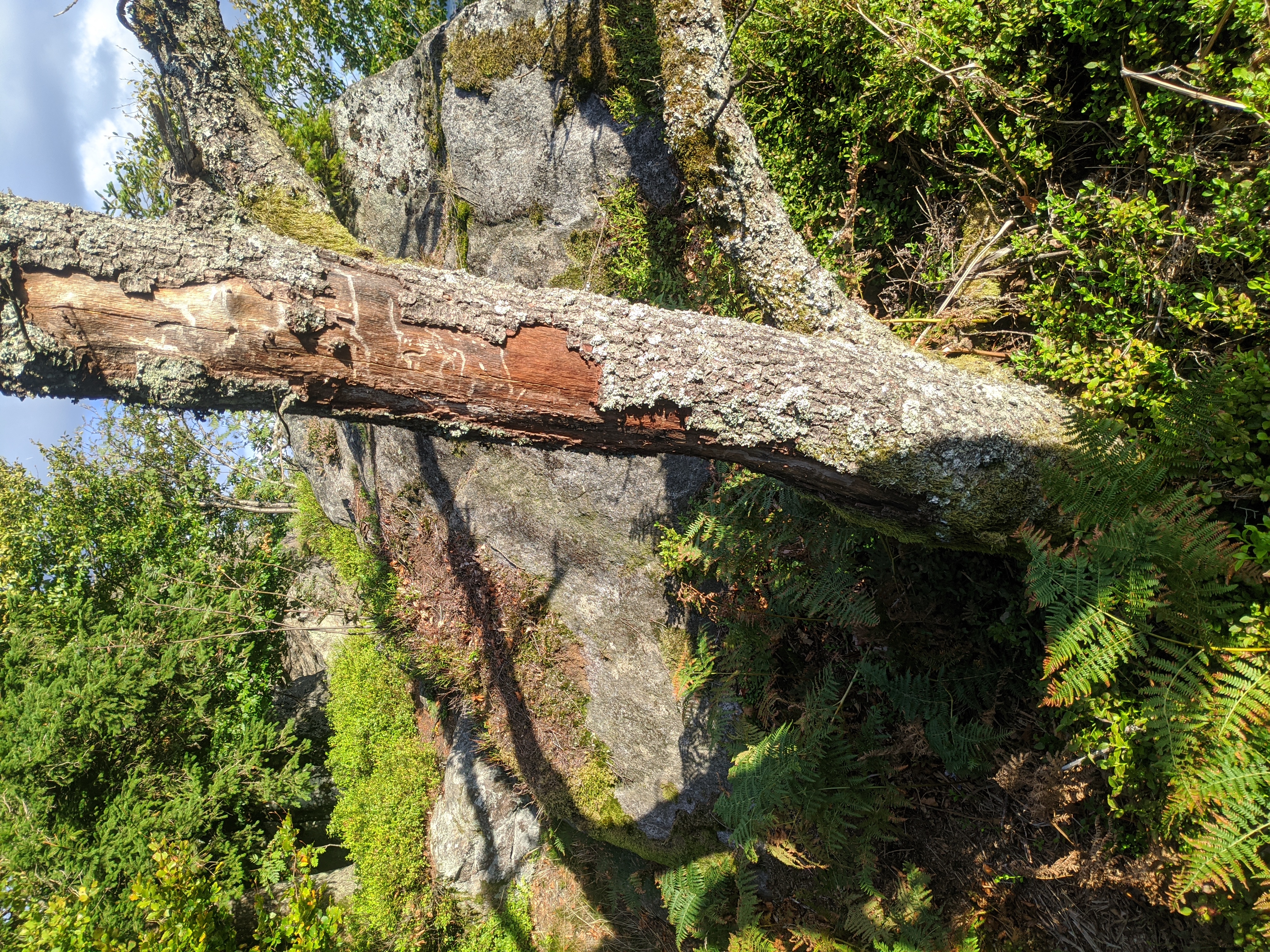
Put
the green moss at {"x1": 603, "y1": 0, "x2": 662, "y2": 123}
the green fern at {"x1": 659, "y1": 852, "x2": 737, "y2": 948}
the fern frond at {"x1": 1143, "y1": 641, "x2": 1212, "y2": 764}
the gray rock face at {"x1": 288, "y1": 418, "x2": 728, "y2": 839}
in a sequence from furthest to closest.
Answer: the gray rock face at {"x1": 288, "y1": 418, "x2": 728, "y2": 839} → the green fern at {"x1": 659, "y1": 852, "x2": 737, "y2": 948} → the green moss at {"x1": 603, "y1": 0, "x2": 662, "y2": 123} → the fern frond at {"x1": 1143, "y1": 641, "x2": 1212, "y2": 764}

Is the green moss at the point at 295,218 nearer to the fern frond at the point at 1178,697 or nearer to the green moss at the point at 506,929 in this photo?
the fern frond at the point at 1178,697

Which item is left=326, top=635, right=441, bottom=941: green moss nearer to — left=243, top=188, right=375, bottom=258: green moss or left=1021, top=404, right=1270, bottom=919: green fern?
left=243, top=188, right=375, bottom=258: green moss

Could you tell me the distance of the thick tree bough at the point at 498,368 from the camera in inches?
65.6

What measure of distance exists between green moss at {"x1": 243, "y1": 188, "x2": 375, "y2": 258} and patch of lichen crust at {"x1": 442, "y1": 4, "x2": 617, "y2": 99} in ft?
8.89

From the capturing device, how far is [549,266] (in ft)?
16.9

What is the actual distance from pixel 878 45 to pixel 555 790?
22.3 feet

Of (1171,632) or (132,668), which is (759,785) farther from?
(132,668)

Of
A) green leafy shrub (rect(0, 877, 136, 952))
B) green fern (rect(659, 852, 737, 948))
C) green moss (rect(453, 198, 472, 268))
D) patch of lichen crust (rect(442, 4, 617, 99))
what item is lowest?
A: green fern (rect(659, 852, 737, 948))

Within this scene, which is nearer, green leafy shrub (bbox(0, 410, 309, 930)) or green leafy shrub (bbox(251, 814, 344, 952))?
green leafy shrub (bbox(251, 814, 344, 952))

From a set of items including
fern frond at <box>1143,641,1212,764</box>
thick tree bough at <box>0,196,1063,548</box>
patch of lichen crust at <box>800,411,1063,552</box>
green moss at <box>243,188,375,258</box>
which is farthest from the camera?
green moss at <box>243,188,375,258</box>

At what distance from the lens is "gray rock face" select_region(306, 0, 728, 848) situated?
4.84 metres

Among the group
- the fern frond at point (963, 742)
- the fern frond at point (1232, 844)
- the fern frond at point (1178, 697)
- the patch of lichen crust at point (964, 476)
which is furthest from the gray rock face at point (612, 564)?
the fern frond at point (1232, 844)

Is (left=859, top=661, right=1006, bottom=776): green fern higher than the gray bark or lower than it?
lower

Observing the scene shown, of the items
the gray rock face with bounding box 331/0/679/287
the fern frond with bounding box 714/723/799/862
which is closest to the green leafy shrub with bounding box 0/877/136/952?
the fern frond with bounding box 714/723/799/862
